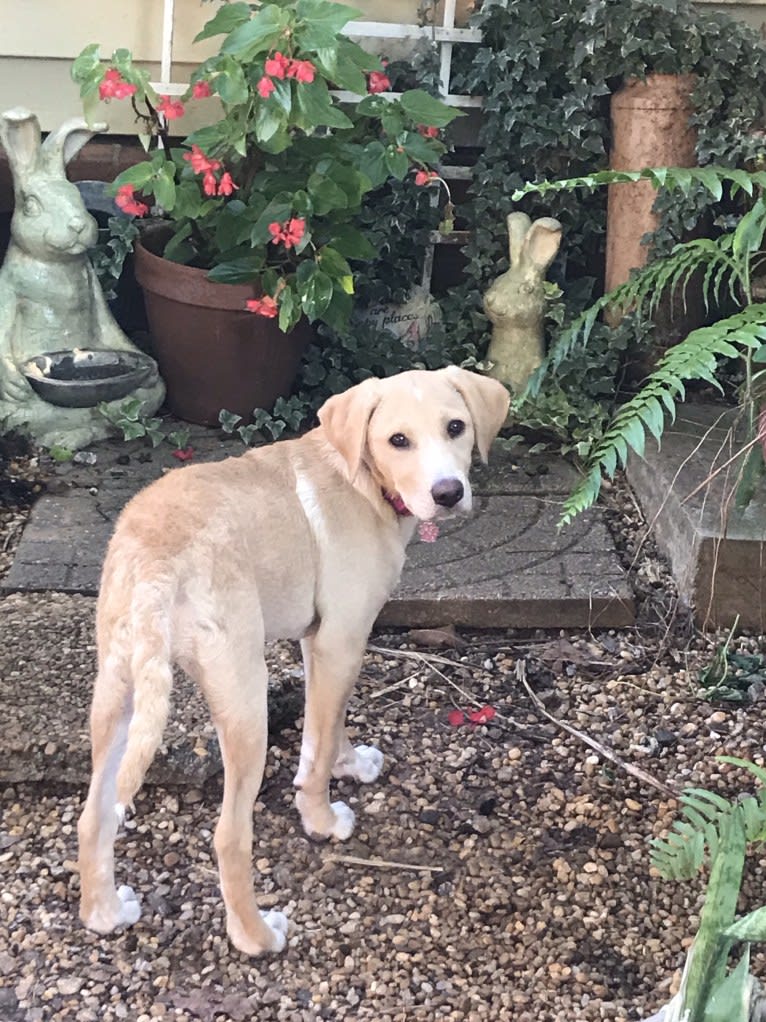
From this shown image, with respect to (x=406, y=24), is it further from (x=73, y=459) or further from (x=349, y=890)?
(x=349, y=890)

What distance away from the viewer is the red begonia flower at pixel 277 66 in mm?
4031

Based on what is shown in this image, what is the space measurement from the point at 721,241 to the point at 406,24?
8.65 ft

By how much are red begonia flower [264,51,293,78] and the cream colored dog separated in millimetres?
1753

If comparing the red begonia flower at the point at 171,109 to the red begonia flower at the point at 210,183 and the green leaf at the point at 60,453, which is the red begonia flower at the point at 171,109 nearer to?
the red begonia flower at the point at 210,183

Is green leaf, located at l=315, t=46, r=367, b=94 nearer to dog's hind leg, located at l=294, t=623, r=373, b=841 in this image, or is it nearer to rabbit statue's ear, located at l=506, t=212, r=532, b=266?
rabbit statue's ear, located at l=506, t=212, r=532, b=266

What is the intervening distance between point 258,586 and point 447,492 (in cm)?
45

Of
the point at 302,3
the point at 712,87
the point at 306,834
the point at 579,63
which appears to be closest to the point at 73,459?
the point at 302,3

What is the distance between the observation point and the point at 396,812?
2.98m

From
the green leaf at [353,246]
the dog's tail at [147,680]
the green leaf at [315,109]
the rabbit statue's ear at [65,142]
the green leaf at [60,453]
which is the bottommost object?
the green leaf at [60,453]

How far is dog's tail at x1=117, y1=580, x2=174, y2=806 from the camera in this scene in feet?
6.84

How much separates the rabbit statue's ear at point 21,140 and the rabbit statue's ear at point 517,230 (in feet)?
6.28

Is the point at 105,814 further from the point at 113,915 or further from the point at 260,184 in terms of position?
the point at 260,184

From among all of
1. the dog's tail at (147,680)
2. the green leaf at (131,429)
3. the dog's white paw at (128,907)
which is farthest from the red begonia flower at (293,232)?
the dog's white paw at (128,907)

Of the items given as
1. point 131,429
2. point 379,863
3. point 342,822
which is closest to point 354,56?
point 131,429
